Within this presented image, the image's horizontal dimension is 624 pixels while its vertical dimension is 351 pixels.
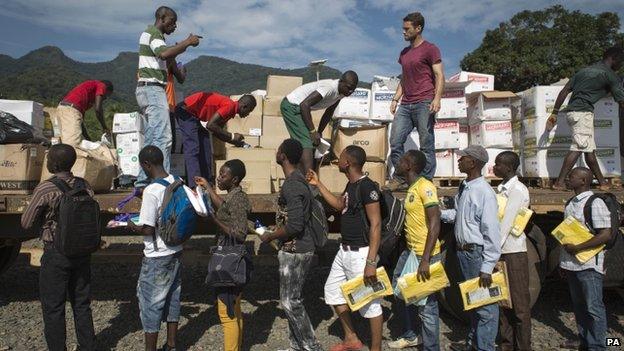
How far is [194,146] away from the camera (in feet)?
14.4

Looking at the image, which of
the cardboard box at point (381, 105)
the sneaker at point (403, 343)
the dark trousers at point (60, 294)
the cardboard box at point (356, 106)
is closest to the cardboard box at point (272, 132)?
the cardboard box at point (356, 106)

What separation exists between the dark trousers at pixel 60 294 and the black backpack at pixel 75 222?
10 cm

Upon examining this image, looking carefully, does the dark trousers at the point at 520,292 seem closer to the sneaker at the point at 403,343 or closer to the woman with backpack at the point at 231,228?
the sneaker at the point at 403,343

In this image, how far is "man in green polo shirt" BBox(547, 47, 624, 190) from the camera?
165 inches

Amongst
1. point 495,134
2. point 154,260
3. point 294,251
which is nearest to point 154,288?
point 154,260

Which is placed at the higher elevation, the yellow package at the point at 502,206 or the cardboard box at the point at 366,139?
the cardboard box at the point at 366,139

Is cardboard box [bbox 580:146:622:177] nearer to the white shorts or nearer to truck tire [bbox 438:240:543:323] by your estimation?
truck tire [bbox 438:240:543:323]

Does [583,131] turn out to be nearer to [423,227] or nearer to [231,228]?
[423,227]

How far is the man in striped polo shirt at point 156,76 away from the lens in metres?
4.06

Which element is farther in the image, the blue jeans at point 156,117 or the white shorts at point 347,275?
the blue jeans at point 156,117

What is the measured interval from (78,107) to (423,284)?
407cm

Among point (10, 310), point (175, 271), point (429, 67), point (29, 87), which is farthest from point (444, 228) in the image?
point (29, 87)

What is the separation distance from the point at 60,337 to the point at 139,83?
2.27 metres

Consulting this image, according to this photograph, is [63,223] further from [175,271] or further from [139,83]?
[139,83]
